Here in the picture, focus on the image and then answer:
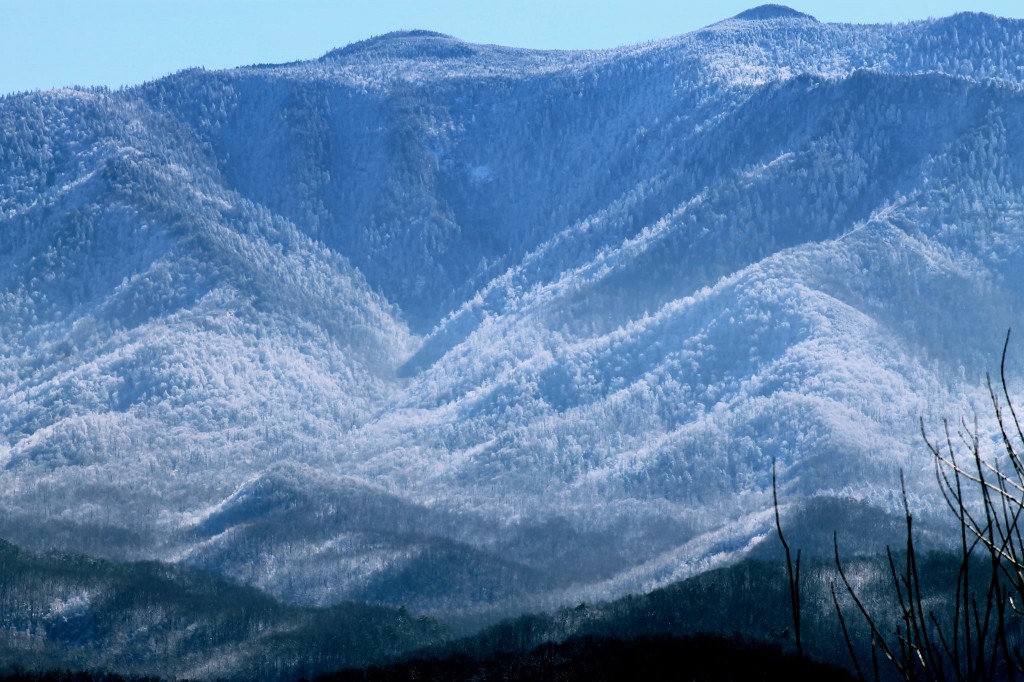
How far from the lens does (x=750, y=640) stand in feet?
446

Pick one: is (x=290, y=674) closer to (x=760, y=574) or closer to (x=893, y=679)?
(x=760, y=574)

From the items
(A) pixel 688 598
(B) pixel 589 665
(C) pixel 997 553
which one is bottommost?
(C) pixel 997 553

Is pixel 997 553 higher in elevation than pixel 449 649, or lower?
lower

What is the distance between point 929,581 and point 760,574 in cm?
→ 1919

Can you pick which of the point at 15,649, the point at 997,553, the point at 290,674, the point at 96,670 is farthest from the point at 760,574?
the point at 997,553

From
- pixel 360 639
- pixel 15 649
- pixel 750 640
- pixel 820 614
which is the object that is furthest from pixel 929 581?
pixel 15 649

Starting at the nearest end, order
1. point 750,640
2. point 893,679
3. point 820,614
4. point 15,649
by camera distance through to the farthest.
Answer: point 893,679 → point 750,640 → point 820,614 → point 15,649

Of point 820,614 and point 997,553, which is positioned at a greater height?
point 820,614

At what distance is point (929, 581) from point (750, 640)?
41.2 metres

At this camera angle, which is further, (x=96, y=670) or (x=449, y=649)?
(x=96, y=670)

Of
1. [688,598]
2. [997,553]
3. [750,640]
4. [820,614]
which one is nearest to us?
[997,553]

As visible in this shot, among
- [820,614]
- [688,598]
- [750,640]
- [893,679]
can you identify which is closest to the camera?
[893,679]

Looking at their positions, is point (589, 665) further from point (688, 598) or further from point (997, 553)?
point (997, 553)

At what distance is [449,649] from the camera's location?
526 ft
